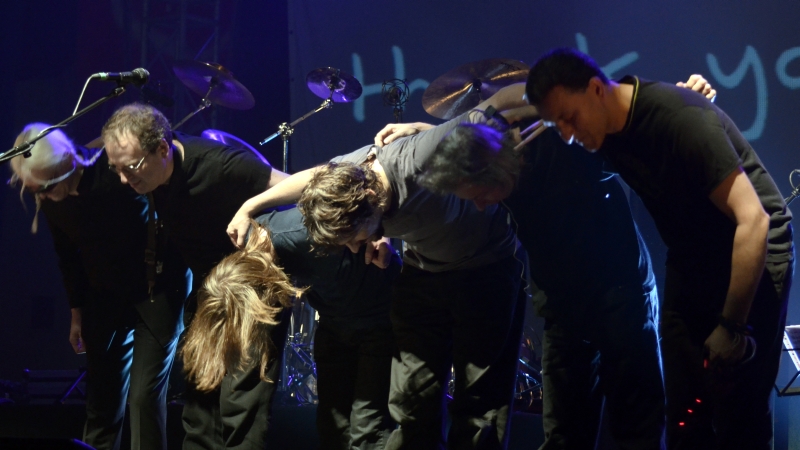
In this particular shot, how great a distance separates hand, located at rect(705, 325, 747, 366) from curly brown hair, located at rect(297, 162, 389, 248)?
104 centimetres

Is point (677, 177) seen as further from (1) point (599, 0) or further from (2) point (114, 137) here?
(1) point (599, 0)

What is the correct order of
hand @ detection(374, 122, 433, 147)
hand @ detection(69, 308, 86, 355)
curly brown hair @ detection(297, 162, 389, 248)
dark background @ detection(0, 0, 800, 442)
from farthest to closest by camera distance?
1. dark background @ detection(0, 0, 800, 442)
2. hand @ detection(69, 308, 86, 355)
3. hand @ detection(374, 122, 433, 147)
4. curly brown hair @ detection(297, 162, 389, 248)

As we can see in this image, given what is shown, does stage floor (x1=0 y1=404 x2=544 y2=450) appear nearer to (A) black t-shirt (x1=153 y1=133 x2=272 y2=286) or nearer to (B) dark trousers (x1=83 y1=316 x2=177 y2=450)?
(B) dark trousers (x1=83 y1=316 x2=177 y2=450)

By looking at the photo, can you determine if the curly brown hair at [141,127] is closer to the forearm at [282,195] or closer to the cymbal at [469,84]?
the forearm at [282,195]

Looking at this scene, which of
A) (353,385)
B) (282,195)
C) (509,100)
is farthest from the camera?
(353,385)

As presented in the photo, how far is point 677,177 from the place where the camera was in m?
1.93

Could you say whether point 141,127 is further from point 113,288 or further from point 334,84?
point 334,84

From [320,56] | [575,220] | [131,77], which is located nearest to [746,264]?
[575,220]

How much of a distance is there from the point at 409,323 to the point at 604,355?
68 cm

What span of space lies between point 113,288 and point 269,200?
1.21 meters

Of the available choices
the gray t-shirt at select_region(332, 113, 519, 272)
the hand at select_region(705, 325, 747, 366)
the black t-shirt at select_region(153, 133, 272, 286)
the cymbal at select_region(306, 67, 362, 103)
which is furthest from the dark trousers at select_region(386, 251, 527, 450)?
the cymbal at select_region(306, 67, 362, 103)

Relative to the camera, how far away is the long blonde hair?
2.33 meters

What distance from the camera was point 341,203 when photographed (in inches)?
84.5

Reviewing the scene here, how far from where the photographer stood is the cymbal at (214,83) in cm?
466
